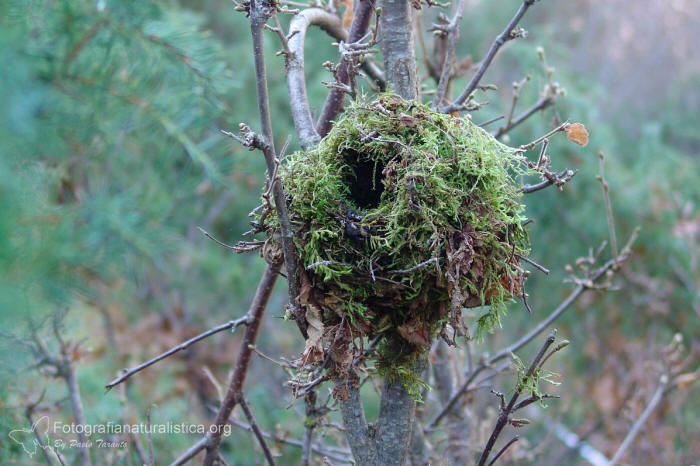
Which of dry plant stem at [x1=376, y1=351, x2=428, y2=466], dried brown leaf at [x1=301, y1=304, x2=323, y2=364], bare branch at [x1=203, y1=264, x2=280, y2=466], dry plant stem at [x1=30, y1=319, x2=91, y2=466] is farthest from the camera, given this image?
dry plant stem at [x1=30, y1=319, x2=91, y2=466]

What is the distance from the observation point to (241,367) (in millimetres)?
1594

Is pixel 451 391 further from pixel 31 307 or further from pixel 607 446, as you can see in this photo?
pixel 607 446

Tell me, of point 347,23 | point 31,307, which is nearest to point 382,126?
point 347,23

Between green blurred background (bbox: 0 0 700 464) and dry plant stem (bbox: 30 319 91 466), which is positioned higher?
green blurred background (bbox: 0 0 700 464)

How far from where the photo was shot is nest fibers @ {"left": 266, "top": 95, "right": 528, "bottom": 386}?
45.3 inches

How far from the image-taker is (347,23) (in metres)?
1.71

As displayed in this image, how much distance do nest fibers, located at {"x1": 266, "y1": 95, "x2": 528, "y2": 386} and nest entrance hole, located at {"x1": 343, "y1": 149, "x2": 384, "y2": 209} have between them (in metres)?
0.04

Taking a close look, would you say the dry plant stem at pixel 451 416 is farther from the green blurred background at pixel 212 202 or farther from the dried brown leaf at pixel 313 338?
the dried brown leaf at pixel 313 338

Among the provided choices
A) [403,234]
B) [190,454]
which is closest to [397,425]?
[403,234]

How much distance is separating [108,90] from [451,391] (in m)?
1.80

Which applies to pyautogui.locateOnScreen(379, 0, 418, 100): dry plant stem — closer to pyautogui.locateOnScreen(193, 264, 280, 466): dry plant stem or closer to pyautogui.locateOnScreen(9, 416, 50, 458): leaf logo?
pyautogui.locateOnScreen(193, 264, 280, 466): dry plant stem

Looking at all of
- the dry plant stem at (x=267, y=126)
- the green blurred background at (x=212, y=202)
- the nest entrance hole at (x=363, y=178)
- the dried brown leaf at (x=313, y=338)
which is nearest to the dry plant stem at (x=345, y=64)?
the nest entrance hole at (x=363, y=178)

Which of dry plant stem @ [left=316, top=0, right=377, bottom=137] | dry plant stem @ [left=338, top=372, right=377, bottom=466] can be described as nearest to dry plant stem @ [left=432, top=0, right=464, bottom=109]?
dry plant stem @ [left=316, top=0, right=377, bottom=137]

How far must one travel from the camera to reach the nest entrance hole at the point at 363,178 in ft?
4.31
